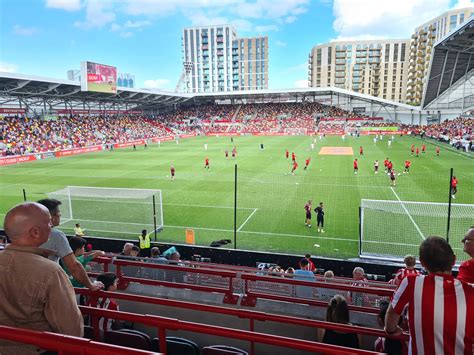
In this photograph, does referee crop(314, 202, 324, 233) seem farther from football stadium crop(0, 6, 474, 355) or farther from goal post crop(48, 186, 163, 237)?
goal post crop(48, 186, 163, 237)

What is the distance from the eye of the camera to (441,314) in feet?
8.52

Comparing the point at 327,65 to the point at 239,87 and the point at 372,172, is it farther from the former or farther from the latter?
the point at 372,172

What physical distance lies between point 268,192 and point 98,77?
37.9m

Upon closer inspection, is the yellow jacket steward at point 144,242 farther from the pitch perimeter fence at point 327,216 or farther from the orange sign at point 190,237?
the pitch perimeter fence at point 327,216

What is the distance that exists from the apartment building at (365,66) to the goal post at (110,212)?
390ft

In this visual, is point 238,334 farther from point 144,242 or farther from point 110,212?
point 110,212

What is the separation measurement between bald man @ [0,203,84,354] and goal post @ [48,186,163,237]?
12.3 meters

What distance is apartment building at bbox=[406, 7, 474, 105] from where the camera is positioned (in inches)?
3617

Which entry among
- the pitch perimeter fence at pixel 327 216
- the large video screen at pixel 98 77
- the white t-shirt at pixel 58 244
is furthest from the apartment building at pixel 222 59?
the white t-shirt at pixel 58 244

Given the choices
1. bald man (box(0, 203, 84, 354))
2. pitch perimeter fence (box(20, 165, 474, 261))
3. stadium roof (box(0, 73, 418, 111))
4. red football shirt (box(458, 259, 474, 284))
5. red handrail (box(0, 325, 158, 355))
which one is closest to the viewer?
red handrail (box(0, 325, 158, 355))

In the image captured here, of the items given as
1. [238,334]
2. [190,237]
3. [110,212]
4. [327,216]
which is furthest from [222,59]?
[238,334]

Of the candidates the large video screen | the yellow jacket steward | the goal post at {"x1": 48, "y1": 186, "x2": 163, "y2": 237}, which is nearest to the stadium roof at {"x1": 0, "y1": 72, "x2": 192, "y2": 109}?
the large video screen

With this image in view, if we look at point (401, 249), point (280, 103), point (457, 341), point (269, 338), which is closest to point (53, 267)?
point (269, 338)

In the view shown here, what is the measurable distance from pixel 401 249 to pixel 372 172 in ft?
52.2
